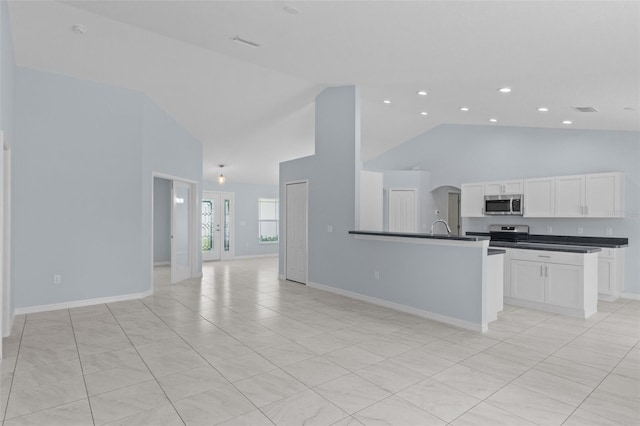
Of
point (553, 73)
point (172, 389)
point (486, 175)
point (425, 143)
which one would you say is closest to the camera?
point (172, 389)

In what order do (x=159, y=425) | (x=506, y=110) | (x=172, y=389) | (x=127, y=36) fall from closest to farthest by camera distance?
(x=159, y=425) < (x=172, y=389) < (x=127, y=36) < (x=506, y=110)

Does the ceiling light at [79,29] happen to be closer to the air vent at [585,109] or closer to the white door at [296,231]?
the white door at [296,231]

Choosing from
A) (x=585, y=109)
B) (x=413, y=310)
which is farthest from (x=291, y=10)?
(x=585, y=109)

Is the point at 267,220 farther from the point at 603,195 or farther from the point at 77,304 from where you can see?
the point at 603,195

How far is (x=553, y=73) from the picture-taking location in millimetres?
3764

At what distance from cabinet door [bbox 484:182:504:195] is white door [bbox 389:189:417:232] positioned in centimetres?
184

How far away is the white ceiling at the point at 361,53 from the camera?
2.98 m

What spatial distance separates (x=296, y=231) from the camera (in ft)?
23.4

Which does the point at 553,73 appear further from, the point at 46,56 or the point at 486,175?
the point at 46,56

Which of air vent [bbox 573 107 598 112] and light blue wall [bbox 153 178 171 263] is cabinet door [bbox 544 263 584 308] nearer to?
air vent [bbox 573 107 598 112]

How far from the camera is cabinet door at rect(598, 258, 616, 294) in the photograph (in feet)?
18.5

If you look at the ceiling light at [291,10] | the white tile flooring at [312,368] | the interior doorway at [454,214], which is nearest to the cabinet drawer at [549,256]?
the white tile flooring at [312,368]

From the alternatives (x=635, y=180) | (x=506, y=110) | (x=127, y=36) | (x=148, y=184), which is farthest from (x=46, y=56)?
(x=635, y=180)

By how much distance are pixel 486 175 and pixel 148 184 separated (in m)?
6.58
